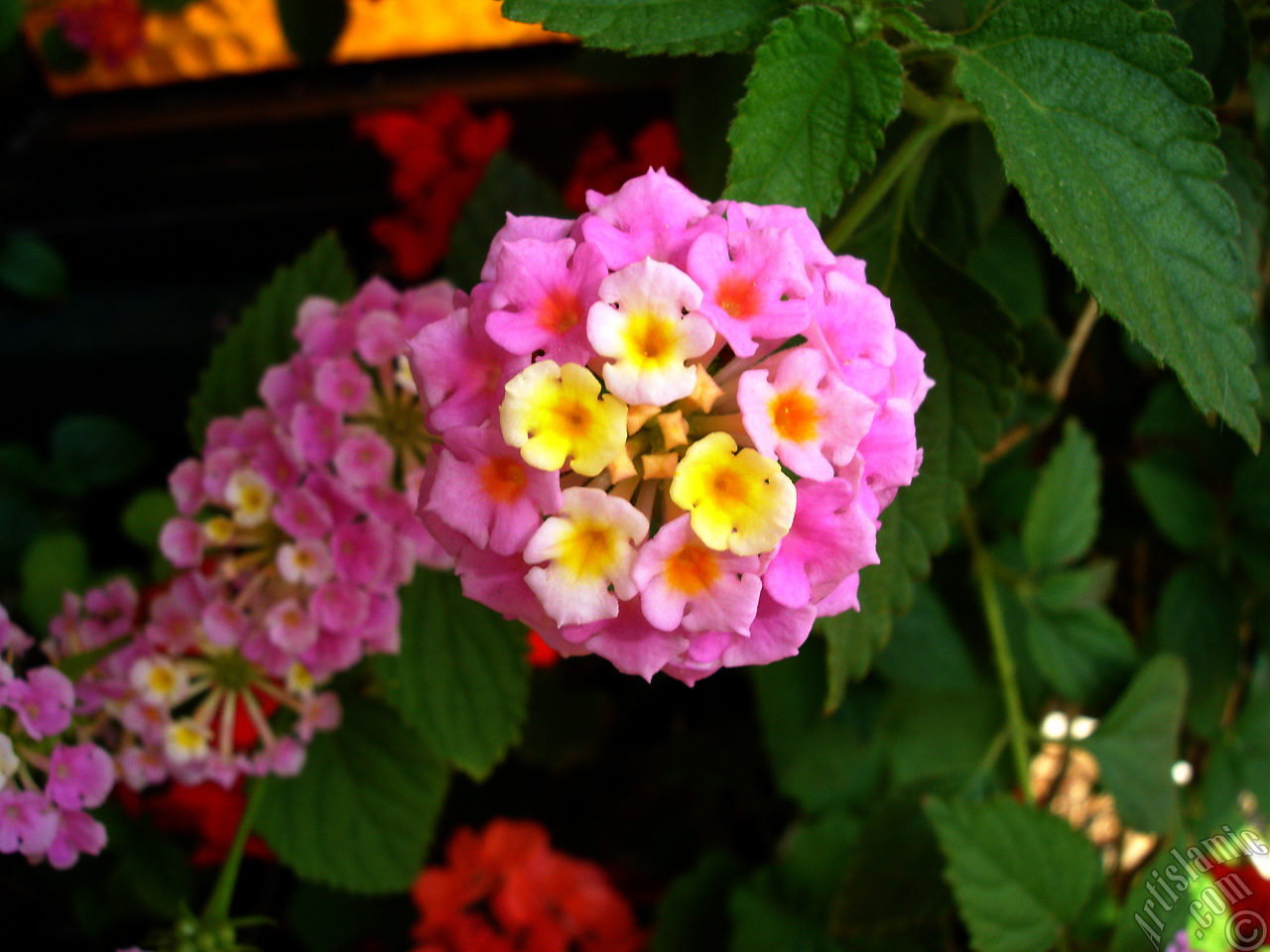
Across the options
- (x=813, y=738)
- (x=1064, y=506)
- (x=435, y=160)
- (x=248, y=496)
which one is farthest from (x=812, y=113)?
(x=435, y=160)

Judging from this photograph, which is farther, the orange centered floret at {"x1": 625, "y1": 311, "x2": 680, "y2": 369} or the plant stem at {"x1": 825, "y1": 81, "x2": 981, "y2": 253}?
the plant stem at {"x1": 825, "y1": 81, "x2": 981, "y2": 253}

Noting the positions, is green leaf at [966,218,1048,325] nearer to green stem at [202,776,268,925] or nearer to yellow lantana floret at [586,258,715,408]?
yellow lantana floret at [586,258,715,408]

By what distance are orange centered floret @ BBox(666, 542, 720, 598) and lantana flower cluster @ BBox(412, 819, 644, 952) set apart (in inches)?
21.8

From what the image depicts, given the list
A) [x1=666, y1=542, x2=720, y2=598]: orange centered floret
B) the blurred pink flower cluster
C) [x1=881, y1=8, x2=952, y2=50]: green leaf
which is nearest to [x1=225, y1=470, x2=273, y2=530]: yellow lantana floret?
the blurred pink flower cluster

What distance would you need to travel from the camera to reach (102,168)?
1391 mm

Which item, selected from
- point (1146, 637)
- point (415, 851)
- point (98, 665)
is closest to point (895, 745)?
point (1146, 637)

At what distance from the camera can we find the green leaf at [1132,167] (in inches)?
16.6

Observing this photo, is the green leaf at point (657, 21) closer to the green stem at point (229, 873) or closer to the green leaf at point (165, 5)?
the green stem at point (229, 873)

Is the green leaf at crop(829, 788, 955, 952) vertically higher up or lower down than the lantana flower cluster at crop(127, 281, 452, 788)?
lower down

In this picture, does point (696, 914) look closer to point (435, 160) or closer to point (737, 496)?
point (737, 496)

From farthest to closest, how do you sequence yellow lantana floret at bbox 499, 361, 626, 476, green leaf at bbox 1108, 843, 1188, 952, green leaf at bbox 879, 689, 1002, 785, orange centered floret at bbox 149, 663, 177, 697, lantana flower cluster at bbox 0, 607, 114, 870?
green leaf at bbox 879, 689, 1002, 785
green leaf at bbox 1108, 843, 1188, 952
orange centered floret at bbox 149, 663, 177, 697
lantana flower cluster at bbox 0, 607, 114, 870
yellow lantana floret at bbox 499, 361, 626, 476

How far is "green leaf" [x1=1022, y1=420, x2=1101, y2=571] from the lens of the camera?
0.81 meters

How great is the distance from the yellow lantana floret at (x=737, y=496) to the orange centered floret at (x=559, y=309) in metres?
0.07

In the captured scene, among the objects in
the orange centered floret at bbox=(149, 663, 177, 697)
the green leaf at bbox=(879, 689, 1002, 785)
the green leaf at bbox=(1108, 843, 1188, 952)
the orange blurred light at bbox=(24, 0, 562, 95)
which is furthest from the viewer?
the orange blurred light at bbox=(24, 0, 562, 95)
